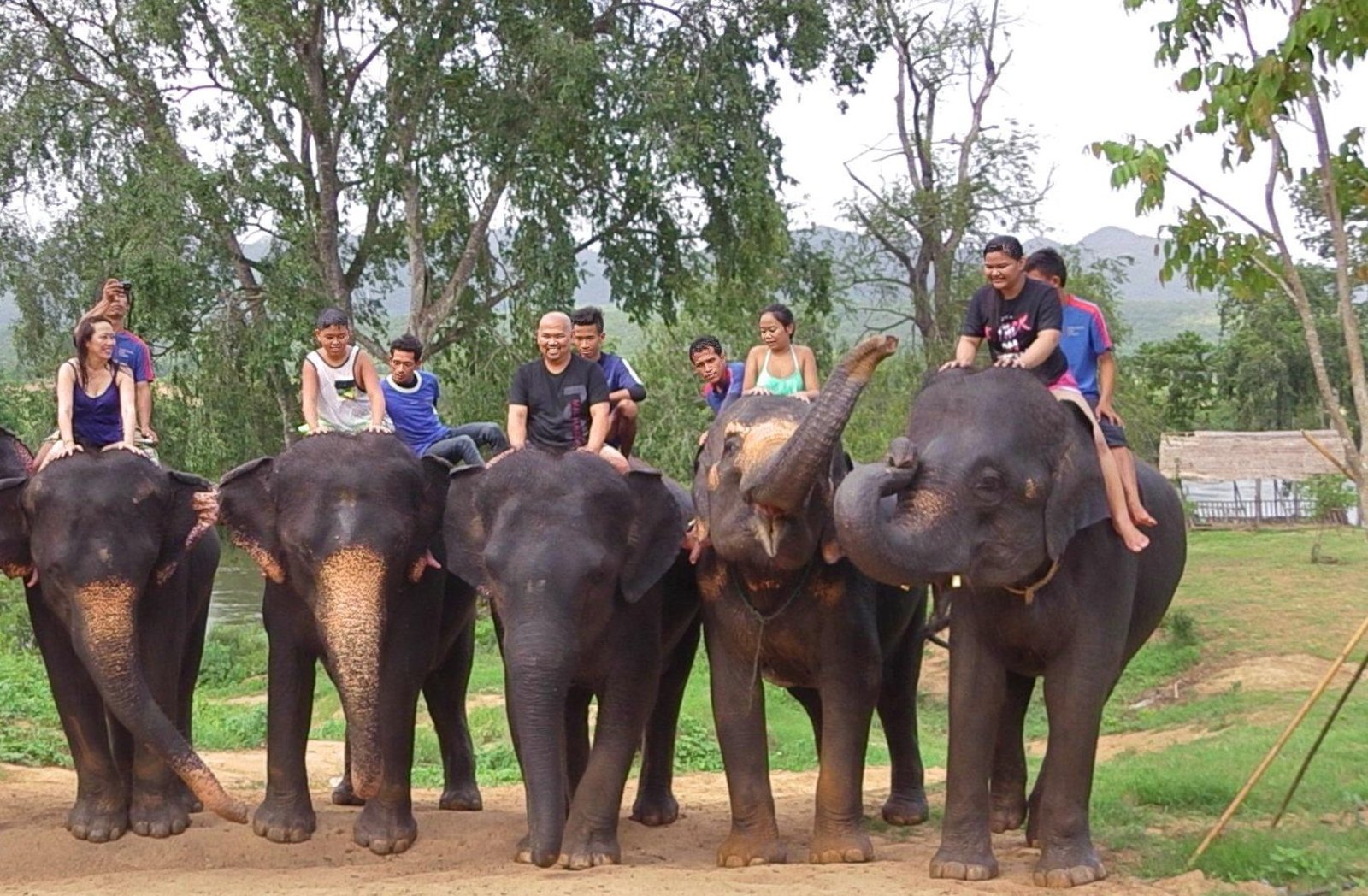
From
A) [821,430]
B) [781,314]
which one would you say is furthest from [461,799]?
[821,430]

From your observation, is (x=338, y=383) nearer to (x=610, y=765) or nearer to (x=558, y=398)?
(x=558, y=398)

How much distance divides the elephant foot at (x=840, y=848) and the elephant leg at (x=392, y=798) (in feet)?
6.53

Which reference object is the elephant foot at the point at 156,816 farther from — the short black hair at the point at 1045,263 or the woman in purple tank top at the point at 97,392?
the short black hair at the point at 1045,263

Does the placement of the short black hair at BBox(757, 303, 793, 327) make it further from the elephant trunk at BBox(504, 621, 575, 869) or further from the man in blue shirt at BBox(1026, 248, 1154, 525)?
the elephant trunk at BBox(504, 621, 575, 869)

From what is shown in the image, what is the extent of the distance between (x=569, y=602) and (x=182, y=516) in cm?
224

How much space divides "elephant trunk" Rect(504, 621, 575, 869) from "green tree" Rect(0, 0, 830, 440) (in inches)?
471

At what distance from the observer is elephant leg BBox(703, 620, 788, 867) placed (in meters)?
8.20

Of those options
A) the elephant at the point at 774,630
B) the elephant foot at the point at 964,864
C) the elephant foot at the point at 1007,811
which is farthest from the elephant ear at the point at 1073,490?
the elephant foot at the point at 1007,811

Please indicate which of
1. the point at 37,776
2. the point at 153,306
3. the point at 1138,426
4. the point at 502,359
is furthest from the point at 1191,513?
the point at 37,776

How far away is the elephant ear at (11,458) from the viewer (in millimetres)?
9344

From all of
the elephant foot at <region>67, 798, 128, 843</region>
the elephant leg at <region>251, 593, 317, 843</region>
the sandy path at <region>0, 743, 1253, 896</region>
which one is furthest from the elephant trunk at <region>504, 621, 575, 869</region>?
the elephant foot at <region>67, 798, 128, 843</region>

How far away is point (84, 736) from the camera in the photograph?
8.88 metres

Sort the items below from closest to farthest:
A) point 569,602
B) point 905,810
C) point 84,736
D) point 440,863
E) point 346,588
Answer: point 569,602
point 346,588
point 440,863
point 84,736
point 905,810

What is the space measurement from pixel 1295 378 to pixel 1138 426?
13.2m
